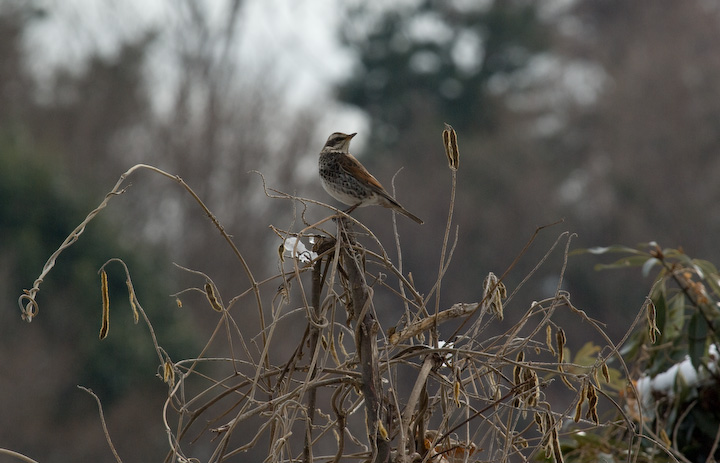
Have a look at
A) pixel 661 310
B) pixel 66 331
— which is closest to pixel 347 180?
pixel 661 310

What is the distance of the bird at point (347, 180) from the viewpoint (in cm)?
423

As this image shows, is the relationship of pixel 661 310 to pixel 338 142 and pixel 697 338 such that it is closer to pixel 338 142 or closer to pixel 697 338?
pixel 697 338

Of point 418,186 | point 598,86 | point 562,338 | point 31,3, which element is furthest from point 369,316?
point 598,86

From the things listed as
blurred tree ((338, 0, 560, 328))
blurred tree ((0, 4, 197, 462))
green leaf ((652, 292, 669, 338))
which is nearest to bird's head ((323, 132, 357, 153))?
green leaf ((652, 292, 669, 338))

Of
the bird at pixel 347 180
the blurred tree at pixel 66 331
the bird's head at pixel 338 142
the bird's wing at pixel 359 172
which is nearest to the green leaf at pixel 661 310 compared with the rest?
the bird at pixel 347 180

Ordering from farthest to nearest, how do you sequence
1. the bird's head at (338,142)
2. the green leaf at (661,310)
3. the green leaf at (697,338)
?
1. the bird's head at (338,142)
2. the green leaf at (661,310)
3. the green leaf at (697,338)

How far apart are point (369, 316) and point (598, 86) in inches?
1217

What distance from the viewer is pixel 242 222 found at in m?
20.3

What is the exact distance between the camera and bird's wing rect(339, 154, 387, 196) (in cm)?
425

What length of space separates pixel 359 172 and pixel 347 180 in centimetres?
7

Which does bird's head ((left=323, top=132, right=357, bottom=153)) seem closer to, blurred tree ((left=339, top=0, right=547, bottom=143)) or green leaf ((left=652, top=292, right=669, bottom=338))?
green leaf ((left=652, top=292, right=669, bottom=338))

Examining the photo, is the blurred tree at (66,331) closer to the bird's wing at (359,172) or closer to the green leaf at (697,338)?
the bird's wing at (359,172)

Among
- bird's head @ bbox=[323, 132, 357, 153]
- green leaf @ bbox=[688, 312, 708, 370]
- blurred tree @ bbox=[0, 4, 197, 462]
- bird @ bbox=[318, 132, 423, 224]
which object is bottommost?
blurred tree @ bbox=[0, 4, 197, 462]

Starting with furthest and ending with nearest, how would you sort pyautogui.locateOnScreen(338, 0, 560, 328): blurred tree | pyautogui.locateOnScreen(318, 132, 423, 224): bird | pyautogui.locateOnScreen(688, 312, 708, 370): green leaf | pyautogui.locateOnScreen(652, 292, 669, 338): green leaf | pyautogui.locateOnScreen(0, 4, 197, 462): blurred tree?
pyautogui.locateOnScreen(338, 0, 560, 328): blurred tree < pyautogui.locateOnScreen(0, 4, 197, 462): blurred tree < pyautogui.locateOnScreen(318, 132, 423, 224): bird < pyautogui.locateOnScreen(652, 292, 669, 338): green leaf < pyautogui.locateOnScreen(688, 312, 708, 370): green leaf
